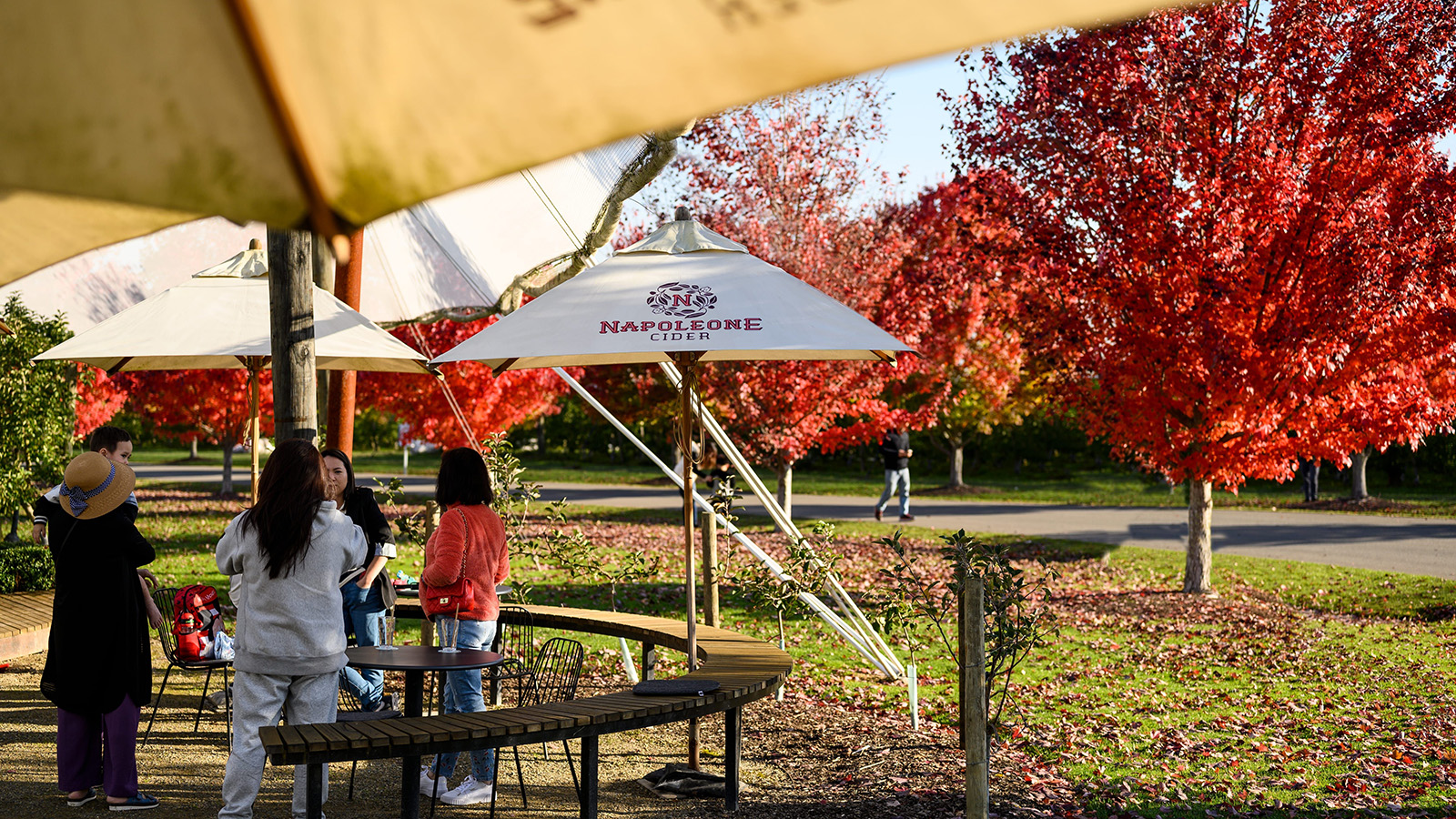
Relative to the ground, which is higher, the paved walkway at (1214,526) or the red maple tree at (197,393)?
the red maple tree at (197,393)

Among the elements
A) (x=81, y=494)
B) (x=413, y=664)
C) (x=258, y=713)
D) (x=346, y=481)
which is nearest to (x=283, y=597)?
(x=258, y=713)

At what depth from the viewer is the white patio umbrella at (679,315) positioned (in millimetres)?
5605

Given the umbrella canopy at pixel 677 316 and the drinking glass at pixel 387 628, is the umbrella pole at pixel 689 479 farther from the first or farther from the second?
the drinking glass at pixel 387 628

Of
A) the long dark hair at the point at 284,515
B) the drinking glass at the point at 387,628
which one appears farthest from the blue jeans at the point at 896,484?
the long dark hair at the point at 284,515

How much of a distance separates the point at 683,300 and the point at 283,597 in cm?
236

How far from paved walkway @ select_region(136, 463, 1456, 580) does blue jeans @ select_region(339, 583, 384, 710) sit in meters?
14.0

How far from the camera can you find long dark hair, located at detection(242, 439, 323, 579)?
4.89 meters

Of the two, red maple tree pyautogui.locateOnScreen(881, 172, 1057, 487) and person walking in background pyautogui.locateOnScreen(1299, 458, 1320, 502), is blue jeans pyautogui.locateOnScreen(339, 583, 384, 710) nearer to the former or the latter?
red maple tree pyautogui.locateOnScreen(881, 172, 1057, 487)

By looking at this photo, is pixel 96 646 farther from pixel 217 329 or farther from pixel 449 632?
pixel 217 329

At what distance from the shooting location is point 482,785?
5.99 m

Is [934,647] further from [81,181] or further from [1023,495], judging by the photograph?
[1023,495]

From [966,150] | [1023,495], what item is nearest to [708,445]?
[1023,495]

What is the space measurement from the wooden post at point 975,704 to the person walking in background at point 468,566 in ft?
7.72

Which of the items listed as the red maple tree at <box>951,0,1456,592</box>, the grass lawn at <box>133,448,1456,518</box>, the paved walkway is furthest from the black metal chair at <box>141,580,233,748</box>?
the grass lawn at <box>133,448,1456,518</box>
